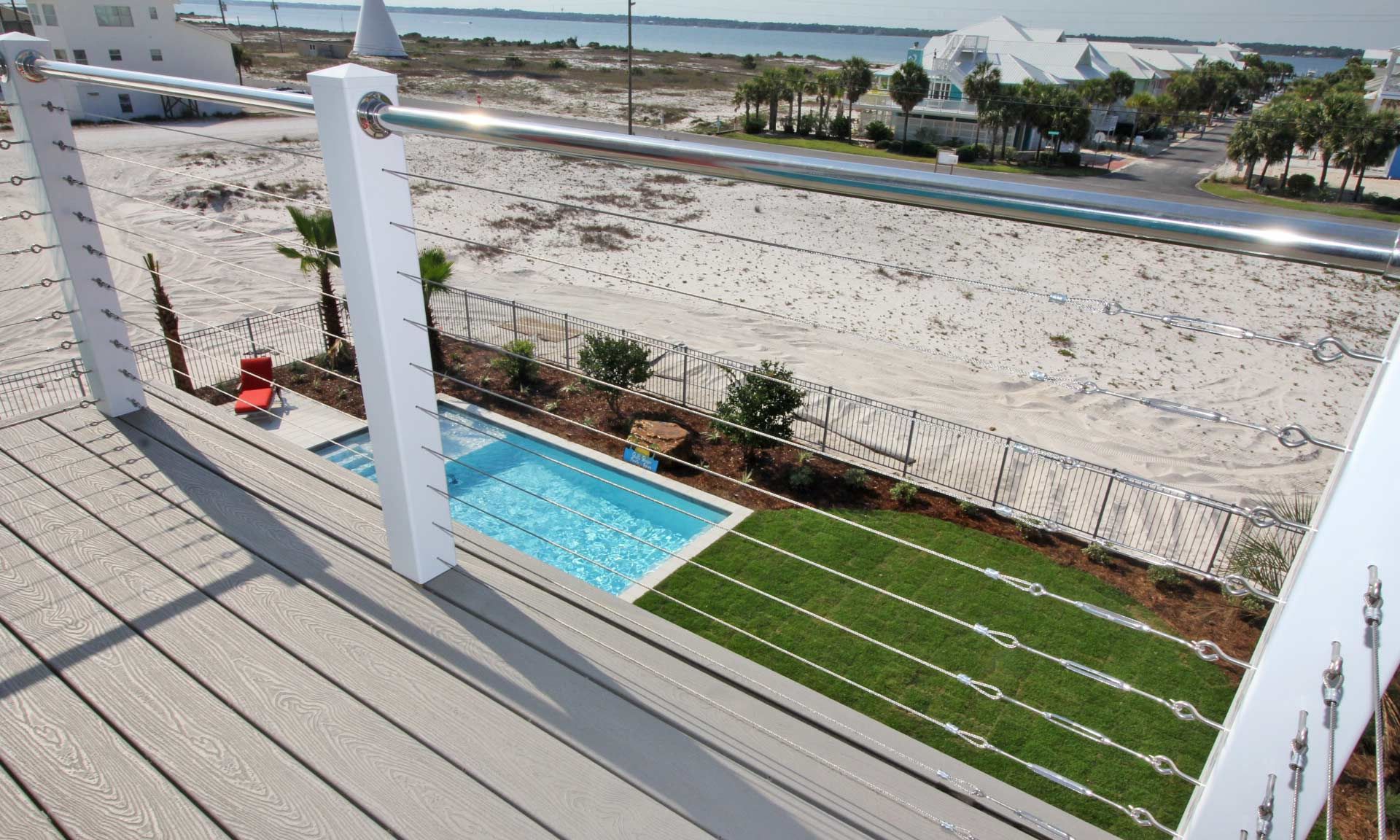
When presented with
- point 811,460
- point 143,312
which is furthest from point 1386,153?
point 143,312

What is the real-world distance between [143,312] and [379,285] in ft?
51.5

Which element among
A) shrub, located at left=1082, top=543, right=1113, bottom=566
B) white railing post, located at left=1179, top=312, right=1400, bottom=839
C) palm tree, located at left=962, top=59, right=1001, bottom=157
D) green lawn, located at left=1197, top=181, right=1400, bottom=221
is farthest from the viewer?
palm tree, located at left=962, top=59, right=1001, bottom=157

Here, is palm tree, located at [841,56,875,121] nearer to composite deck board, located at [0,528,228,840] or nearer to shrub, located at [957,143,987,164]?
shrub, located at [957,143,987,164]

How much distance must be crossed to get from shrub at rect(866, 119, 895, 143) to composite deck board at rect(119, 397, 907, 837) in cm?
3986

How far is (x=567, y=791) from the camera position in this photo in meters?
1.79

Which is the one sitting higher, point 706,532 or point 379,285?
point 379,285

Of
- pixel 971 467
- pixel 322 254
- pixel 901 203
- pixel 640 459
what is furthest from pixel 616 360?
pixel 901 203

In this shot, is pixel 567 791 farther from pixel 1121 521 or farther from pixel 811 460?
pixel 1121 521

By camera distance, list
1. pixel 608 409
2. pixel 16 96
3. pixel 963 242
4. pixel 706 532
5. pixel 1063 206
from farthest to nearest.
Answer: pixel 963 242 → pixel 608 409 → pixel 706 532 → pixel 16 96 → pixel 1063 206

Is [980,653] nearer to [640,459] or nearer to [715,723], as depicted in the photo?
[640,459]

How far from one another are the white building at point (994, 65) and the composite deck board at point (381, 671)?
40.6 meters

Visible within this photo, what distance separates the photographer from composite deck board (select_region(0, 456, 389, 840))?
1755 mm

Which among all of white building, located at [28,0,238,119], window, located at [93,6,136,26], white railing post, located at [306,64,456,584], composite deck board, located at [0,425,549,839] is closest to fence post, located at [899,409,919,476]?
white railing post, located at [306,64,456,584]

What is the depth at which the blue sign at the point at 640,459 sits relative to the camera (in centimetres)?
1107
